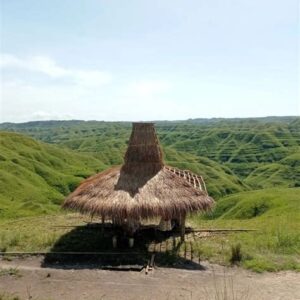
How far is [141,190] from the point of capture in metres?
16.4

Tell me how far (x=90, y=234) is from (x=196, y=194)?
4.90 metres

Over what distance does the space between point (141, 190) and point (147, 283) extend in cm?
394

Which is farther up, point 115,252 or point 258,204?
point 115,252

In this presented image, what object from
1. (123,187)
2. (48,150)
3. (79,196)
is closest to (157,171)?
(123,187)

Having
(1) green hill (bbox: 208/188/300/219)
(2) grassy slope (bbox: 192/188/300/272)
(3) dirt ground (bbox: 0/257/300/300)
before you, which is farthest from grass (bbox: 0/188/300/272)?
(1) green hill (bbox: 208/188/300/219)

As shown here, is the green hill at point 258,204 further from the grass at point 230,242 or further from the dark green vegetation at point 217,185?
the grass at point 230,242

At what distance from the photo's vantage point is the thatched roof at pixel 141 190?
1563 centimetres

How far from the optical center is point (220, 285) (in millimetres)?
13211

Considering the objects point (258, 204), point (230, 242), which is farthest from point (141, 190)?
point (258, 204)

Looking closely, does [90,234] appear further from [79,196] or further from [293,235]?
[293,235]

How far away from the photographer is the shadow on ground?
14984 mm

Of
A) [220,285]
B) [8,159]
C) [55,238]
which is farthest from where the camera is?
[8,159]

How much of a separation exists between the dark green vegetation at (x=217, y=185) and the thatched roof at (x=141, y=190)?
1.91 m

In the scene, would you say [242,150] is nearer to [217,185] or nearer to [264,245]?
[217,185]
